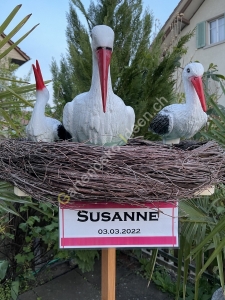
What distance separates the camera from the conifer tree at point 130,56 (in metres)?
1.70

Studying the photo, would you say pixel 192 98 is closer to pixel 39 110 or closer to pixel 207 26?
pixel 39 110

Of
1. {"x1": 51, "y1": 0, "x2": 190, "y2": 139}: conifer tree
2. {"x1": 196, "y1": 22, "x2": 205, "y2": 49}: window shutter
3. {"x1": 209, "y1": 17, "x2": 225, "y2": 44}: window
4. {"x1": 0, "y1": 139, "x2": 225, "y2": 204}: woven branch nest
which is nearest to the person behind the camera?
{"x1": 0, "y1": 139, "x2": 225, "y2": 204}: woven branch nest

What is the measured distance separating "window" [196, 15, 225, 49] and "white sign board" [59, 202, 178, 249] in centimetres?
570

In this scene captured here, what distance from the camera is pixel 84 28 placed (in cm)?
178

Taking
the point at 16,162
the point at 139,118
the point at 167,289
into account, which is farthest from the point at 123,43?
the point at 167,289

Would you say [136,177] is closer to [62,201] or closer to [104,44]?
[62,201]

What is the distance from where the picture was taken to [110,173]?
2.19 ft

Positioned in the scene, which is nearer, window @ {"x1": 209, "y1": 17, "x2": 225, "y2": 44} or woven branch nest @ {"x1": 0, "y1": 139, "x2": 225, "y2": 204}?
woven branch nest @ {"x1": 0, "y1": 139, "x2": 225, "y2": 204}

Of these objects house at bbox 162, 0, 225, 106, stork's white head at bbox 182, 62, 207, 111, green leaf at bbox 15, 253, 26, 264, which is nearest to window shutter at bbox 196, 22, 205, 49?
house at bbox 162, 0, 225, 106

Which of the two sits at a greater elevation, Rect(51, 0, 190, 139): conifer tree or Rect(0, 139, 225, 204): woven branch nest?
Rect(51, 0, 190, 139): conifer tree

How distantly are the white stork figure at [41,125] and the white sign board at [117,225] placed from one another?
11.1 inches

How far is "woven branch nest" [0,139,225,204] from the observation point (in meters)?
0.67

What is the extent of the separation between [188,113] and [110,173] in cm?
45

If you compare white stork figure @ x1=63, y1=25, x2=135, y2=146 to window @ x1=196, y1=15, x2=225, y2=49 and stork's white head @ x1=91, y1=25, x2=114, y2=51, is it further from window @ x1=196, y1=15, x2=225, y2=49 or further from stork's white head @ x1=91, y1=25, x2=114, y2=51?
window @ x1=196, y1=15, x2=225, y2=49
